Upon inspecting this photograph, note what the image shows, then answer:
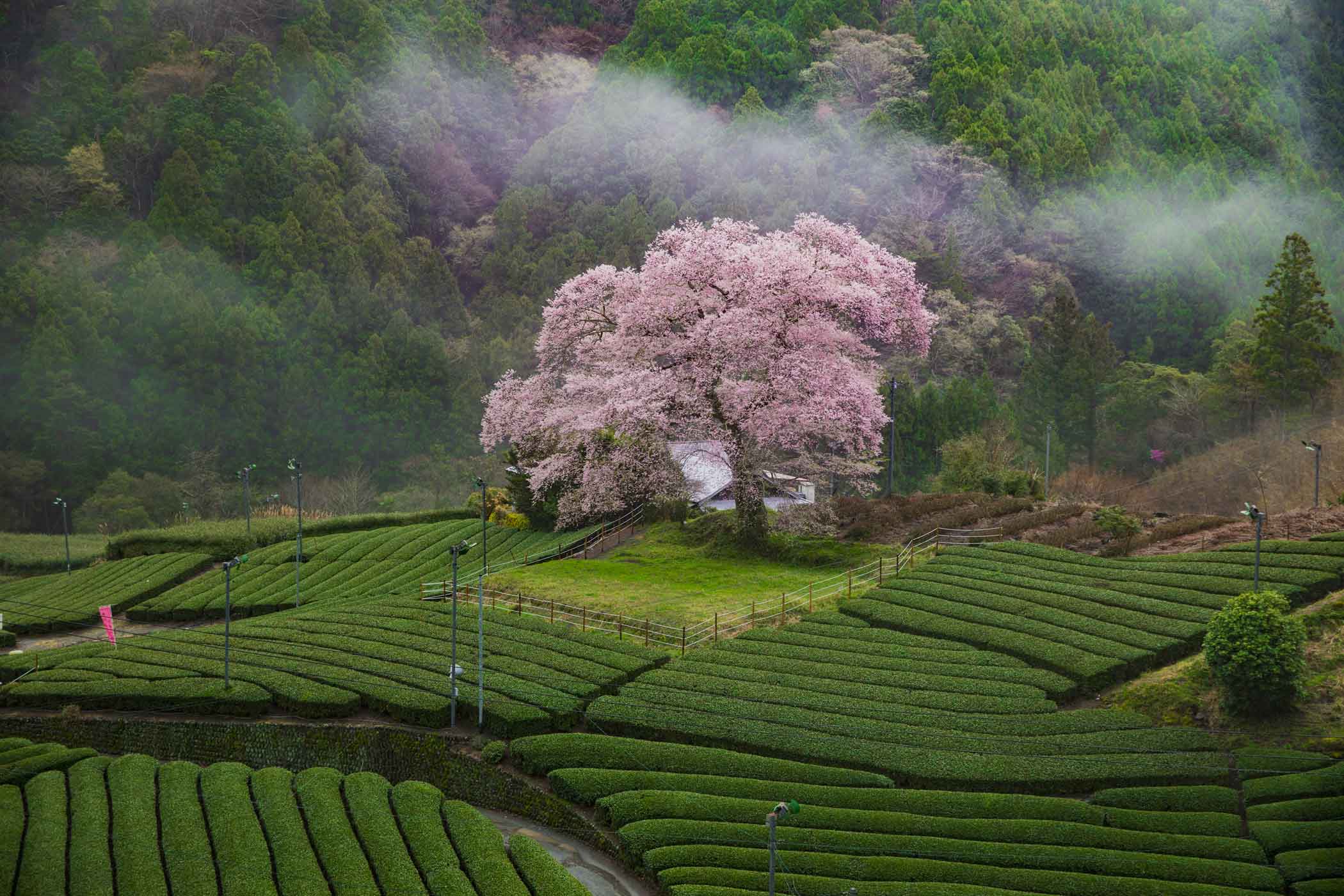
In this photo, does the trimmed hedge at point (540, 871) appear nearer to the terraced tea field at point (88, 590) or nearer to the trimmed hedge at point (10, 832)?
the trimmed hedge at point (10, 832)

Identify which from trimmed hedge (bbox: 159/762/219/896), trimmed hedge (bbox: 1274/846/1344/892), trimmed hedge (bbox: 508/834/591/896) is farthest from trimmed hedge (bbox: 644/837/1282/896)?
trimmed hedge (bbox: 159/762/219/896)

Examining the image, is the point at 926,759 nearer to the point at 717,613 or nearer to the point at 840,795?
the point at 840,795

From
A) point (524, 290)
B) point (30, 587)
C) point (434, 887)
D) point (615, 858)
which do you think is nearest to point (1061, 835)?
point (615, 858)

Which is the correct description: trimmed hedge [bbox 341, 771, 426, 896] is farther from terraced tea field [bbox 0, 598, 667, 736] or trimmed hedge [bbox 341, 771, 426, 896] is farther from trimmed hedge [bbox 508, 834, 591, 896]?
terraced tea field [bbox 0, 598, 667, 736]

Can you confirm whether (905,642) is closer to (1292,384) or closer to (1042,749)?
(1042,749)

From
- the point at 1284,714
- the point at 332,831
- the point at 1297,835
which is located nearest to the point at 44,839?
the point at 332,831
